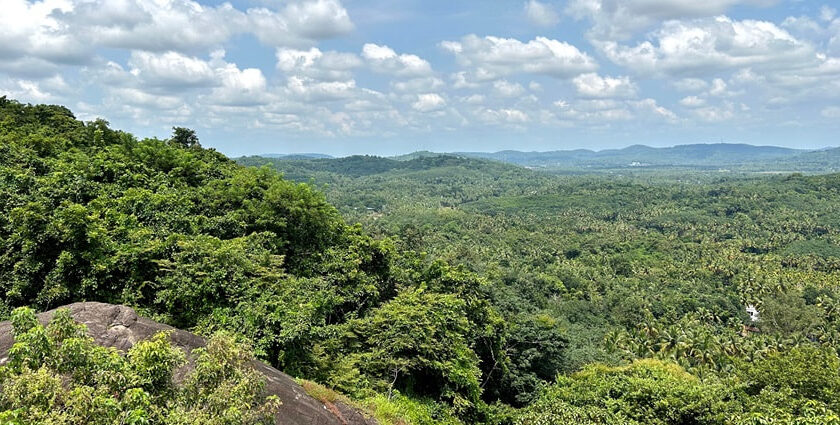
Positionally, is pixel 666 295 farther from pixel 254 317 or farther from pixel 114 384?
pixel 114 384

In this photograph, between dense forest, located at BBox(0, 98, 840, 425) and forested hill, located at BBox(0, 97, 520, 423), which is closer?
dense forest, located at BBox(0, 98, 840, 425)

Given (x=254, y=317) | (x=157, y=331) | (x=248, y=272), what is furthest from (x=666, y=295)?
(x=157, y=331)

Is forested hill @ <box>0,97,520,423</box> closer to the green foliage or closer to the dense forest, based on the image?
the dense forest

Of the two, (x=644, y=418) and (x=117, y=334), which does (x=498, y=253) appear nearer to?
(x=644, y=418)

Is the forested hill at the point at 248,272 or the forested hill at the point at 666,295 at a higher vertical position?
the forested hill at the point at 248,272

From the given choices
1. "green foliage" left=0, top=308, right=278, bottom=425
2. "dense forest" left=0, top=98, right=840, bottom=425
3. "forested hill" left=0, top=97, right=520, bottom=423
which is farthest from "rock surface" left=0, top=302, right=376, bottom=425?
"forested hill" left=0, top=97, right=520, bottom=423

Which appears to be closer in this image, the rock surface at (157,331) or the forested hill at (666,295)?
the rock surface at (157,331)

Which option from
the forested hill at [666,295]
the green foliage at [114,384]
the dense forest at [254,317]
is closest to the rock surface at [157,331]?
the dense forest at [254,317]

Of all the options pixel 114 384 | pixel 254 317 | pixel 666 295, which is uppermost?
pixel 114 384

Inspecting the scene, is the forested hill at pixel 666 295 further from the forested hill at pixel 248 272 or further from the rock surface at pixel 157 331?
the rock surface at pixel 157 331

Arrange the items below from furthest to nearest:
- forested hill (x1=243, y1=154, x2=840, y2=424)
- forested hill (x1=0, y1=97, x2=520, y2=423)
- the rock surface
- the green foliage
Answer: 1. forested hill (x1=243, y1=154, x2=840, y2=424)
2. forested hill (x1=0, y1=97, x2=520, y2=423)
3. the rock surface
4. the green foliage
